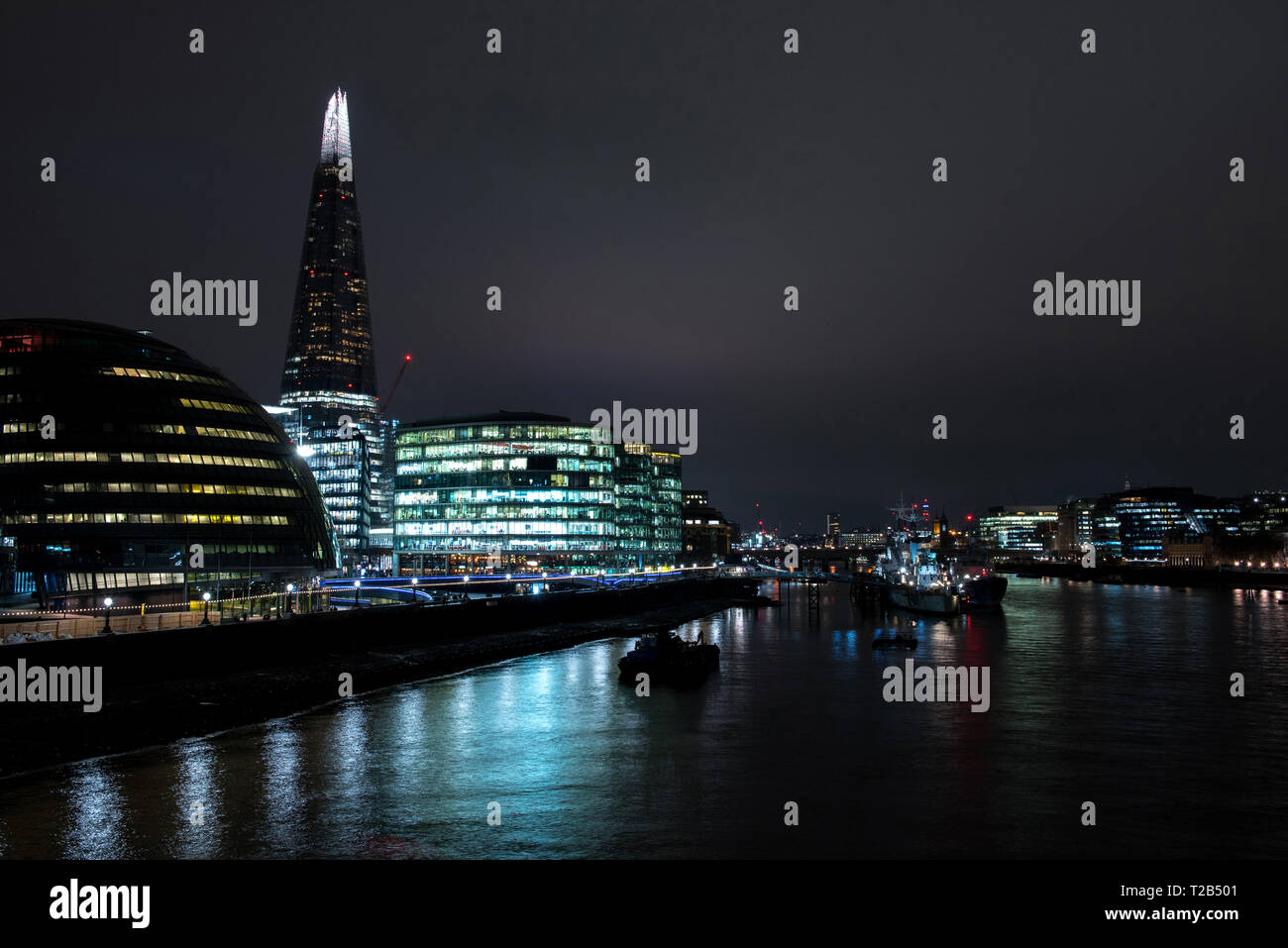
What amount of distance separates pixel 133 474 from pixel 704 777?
65.3 meters

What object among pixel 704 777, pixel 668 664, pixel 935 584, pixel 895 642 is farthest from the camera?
pixel 935 584

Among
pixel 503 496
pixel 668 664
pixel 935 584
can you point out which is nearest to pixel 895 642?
pixel 668 664


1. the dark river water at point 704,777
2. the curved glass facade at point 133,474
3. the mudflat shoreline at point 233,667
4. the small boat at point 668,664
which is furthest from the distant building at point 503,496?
the dark river water at point 704,777

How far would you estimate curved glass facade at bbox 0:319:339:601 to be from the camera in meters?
73.3

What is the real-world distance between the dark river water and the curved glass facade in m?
34.1

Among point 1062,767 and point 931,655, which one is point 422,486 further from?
point 1062,767

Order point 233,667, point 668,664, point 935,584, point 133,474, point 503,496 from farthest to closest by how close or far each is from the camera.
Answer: point 503,496 → point 935,584 → point 133,474 → point 668,664 → point 233,667

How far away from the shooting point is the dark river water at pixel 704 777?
25.7m

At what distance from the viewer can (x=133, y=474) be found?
78.2 metres

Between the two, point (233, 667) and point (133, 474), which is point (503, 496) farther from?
point (233, 667)

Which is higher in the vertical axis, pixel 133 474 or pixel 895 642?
pixel 133 474
